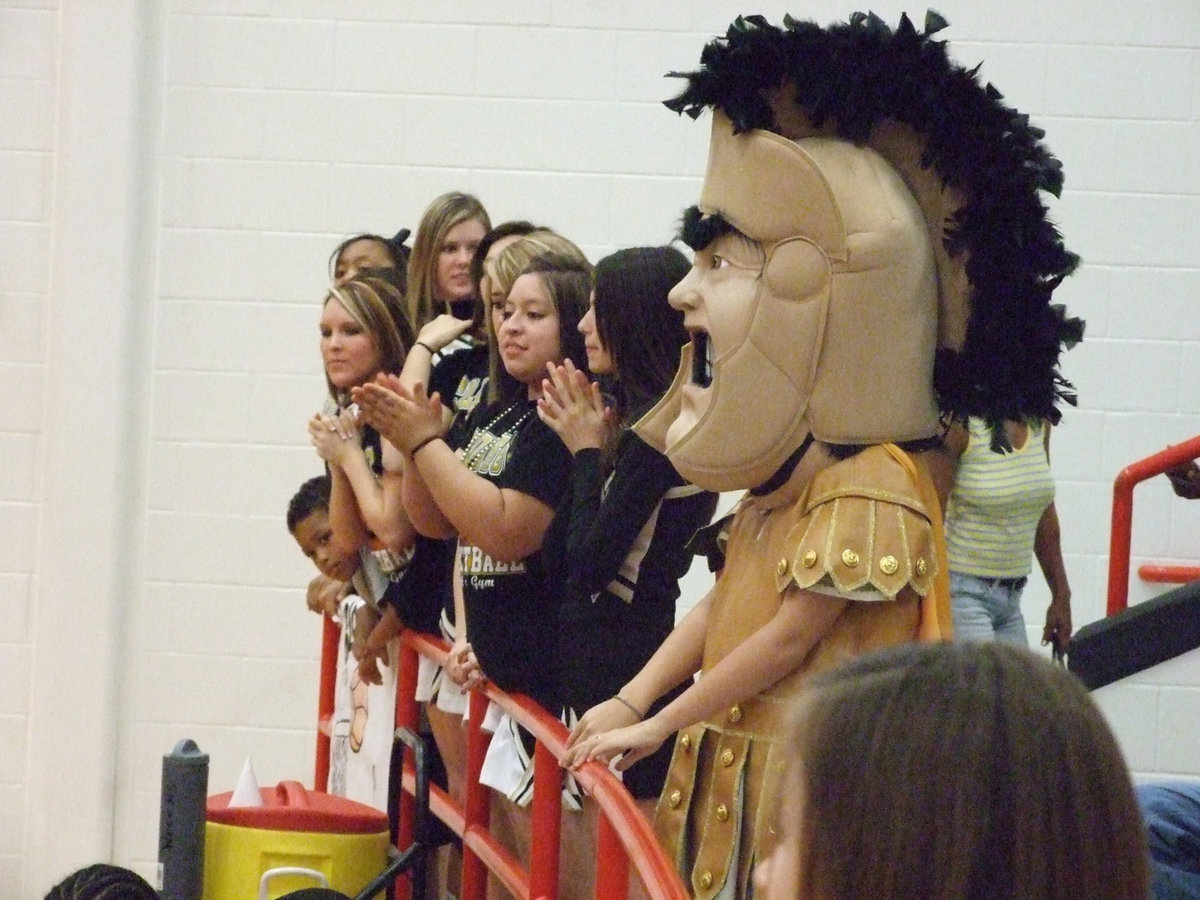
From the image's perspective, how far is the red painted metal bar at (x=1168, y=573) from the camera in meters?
4.34

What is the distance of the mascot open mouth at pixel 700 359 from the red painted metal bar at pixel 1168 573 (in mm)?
2679

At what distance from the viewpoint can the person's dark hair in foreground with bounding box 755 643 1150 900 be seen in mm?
809

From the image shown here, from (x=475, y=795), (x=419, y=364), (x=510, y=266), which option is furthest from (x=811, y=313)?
(x=419, y=364)

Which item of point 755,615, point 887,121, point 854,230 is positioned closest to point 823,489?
point 755,615

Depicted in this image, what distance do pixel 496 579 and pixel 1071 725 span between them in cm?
184

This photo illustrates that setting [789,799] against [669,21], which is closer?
[789,799]

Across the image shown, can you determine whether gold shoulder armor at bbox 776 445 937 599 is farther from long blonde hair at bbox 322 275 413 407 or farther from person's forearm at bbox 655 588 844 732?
long blonde hair at bbox 322 275 413 407

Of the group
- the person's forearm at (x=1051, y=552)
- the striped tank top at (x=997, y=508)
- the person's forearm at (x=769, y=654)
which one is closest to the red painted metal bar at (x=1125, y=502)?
the person's forearm at (x=1051, y=552)

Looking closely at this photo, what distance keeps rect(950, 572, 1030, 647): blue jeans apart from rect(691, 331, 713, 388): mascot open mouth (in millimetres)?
1358

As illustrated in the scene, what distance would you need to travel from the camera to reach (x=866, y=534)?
1.79 m

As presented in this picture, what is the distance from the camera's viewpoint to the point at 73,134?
181 inches

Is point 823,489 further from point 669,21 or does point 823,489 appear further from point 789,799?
point 669,21

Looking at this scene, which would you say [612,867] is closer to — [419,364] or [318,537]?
[419,364]

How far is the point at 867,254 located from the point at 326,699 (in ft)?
8.08
